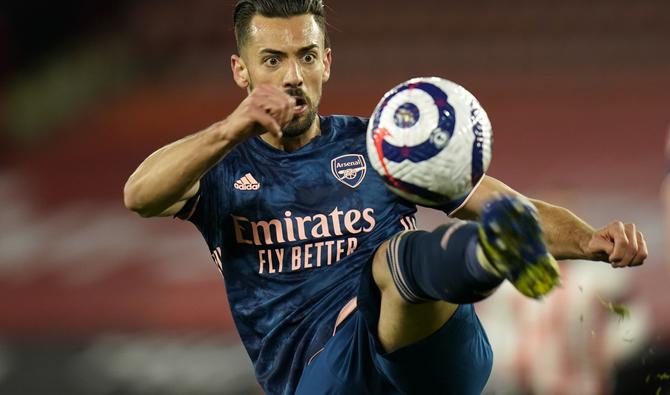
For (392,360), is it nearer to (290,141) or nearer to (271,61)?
(290,141)

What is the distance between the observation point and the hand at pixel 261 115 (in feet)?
11.1

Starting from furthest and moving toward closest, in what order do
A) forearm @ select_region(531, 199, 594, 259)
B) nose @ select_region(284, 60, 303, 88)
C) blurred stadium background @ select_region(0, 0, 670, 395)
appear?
blurred stadium background @ select_region(0, 0, 670, 395) < nose @ select_region(284, 60, 303, 88) < forearm @ select_region(531, 199, 594, 259)

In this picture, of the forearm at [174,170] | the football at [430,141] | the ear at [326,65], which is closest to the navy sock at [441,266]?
the football at [430,141]

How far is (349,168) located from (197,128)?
17.6 feet

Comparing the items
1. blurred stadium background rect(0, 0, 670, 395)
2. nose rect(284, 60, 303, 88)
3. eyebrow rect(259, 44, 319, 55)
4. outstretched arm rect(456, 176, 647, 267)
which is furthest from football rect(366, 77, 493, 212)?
blurred stadium background rect(0, 0, 670, 395)

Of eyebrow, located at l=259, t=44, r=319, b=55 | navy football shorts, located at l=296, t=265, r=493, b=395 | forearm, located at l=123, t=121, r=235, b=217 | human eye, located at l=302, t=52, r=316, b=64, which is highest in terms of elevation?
eyebrow, located at l=259, t=44, r=319, b=55

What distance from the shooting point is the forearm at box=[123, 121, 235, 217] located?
3.51m

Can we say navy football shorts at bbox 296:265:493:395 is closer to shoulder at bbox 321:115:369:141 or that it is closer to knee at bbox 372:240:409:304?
knee at bbox 372:240:409:304

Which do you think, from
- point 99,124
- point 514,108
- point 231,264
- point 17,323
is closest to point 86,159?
point 99,124

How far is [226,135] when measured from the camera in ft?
11.3

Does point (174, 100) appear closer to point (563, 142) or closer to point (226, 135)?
point (563, 142)

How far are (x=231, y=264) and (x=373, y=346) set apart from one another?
739 mm

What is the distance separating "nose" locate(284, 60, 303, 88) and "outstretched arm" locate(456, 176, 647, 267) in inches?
28.6

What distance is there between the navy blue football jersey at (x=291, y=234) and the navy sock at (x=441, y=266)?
65 centimetres
